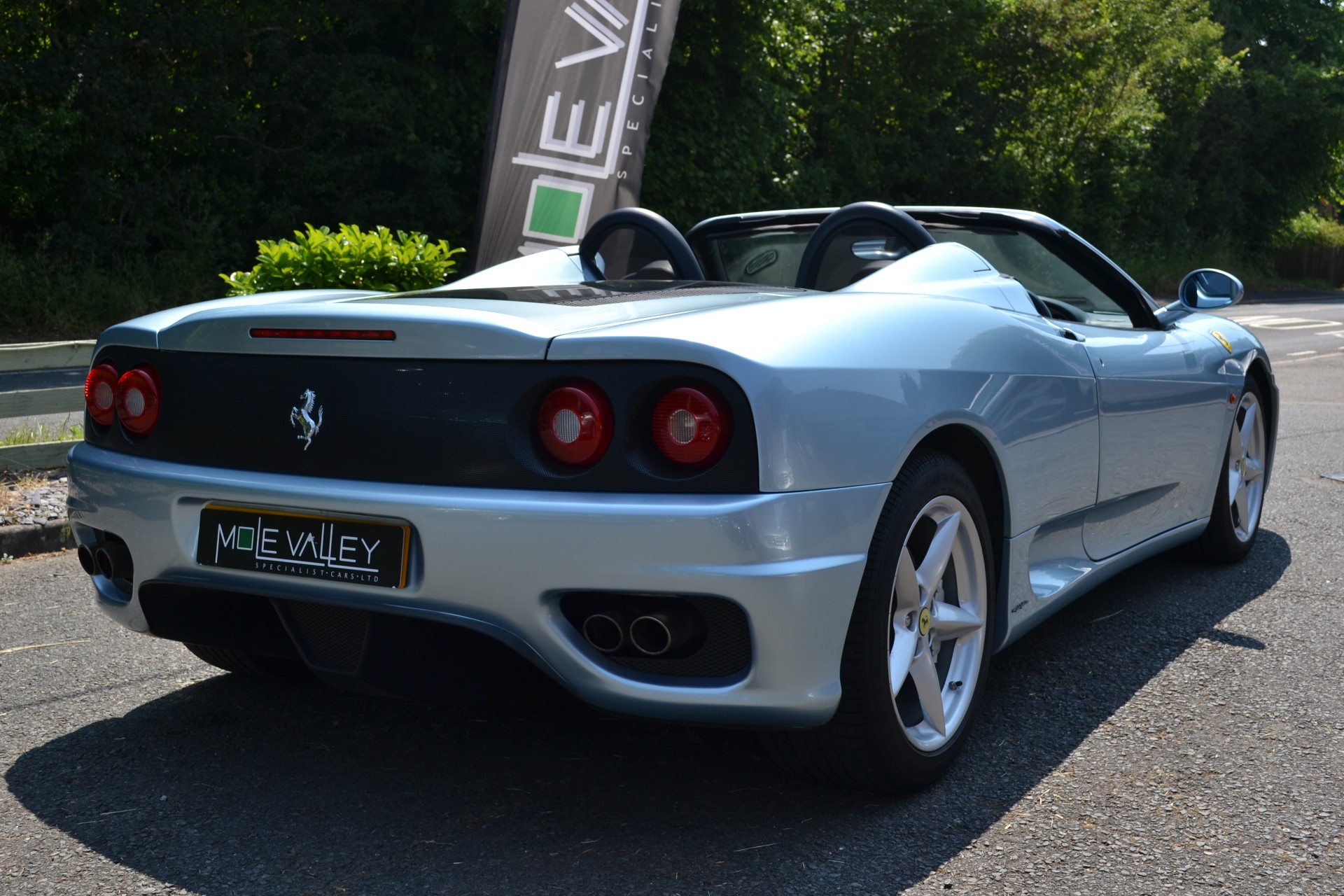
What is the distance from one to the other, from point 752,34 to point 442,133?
234 inches

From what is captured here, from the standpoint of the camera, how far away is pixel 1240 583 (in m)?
4.62

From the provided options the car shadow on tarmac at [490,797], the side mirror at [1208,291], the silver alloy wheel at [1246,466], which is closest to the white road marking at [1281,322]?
the silver alloy wheel at [1246,466]

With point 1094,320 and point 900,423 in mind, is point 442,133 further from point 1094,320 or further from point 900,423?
point 900,423

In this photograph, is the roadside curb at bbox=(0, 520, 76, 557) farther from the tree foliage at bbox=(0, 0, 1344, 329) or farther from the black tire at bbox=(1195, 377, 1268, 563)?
the tree foliage at bbox=(0, 0, 1344, 329)

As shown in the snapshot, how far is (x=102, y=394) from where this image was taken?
298cm

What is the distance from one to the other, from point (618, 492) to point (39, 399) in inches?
192

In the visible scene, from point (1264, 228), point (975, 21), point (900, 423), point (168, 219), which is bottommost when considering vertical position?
point (168, 219)

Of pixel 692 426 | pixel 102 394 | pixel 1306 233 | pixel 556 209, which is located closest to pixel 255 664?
pixel 102 394

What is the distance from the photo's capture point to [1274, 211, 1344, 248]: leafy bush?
4141 centimetres

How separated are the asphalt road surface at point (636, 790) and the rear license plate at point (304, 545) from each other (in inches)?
15.9

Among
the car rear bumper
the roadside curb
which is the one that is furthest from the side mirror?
the roadside curb

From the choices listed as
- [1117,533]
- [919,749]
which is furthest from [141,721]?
[1117,533]

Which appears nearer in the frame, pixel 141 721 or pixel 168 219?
pixel 141 721

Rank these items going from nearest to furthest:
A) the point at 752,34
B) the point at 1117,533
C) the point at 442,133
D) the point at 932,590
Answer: the point at 932,590 → the point at 1117,533 → the point at 442,133 → the point at 752,34
